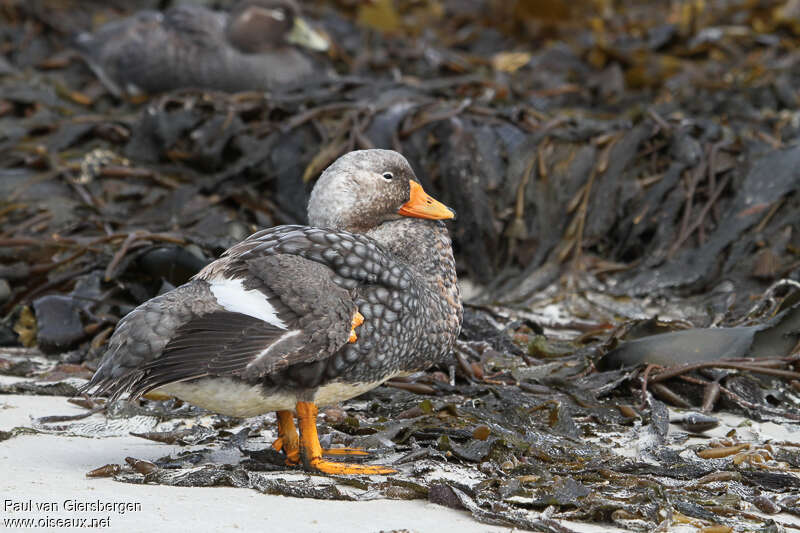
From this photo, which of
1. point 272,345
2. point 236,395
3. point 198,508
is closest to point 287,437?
point 236,395

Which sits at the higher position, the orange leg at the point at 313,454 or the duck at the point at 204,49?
the duck at the point at 204,49

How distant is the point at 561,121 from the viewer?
557cm

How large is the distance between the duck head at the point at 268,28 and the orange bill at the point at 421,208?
429cm

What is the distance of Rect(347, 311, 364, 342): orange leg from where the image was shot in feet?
8.98

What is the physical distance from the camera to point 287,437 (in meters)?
2.91

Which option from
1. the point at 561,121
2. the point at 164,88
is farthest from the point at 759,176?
the point at 164,88

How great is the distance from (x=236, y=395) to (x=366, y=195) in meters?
0.96

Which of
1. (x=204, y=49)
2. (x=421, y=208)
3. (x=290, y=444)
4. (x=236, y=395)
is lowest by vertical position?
(x=290, y=444)

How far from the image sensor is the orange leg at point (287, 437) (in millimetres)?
2879

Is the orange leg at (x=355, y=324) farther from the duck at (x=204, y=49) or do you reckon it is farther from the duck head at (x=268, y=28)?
the duck head at (x=268, y=28)

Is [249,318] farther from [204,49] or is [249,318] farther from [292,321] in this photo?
[204,49]

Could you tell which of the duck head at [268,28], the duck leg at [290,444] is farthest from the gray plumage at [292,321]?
the duck head at [268,28]

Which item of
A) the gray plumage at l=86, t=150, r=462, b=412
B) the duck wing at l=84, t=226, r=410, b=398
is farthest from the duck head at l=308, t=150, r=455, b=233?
the duck wing at l=84, t=226, r=410, b=398

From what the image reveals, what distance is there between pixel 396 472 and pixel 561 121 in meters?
3.28
